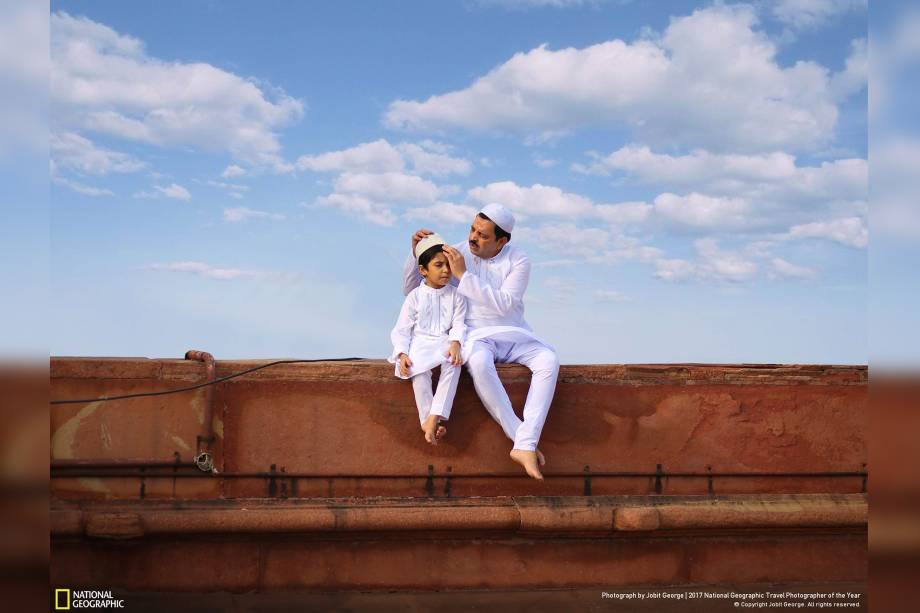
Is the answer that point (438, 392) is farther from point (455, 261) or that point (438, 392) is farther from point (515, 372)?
point (455, 261)

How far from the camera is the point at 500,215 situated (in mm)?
6062

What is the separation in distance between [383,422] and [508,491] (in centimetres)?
87

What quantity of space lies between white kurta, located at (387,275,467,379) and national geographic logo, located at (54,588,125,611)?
2.02m

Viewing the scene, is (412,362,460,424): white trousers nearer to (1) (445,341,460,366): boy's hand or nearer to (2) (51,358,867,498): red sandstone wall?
(1) (445,341,460,366): boy's hand

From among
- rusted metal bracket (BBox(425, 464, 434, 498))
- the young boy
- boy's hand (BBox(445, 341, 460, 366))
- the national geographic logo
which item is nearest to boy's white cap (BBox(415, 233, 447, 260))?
the young boy

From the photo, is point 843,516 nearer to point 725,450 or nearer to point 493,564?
point 725,450

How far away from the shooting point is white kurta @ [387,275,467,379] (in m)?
5.61

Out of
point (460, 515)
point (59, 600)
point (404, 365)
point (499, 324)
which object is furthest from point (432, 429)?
point (59, 600)

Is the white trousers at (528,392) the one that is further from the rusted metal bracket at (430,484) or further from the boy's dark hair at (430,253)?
the boy's dark hair at (430,253)

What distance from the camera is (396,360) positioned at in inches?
222

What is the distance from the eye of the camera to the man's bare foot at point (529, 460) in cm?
538

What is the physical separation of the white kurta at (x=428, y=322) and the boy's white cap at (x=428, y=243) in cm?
21

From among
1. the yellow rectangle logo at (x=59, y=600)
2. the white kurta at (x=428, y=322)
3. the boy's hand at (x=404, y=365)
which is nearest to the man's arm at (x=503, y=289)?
the white kurta at (x=428, y=322)

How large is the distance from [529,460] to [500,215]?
5.29 feet
